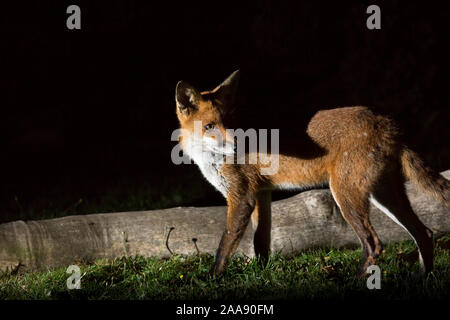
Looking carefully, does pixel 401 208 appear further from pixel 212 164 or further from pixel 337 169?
pixel 212 164

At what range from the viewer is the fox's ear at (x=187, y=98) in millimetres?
3840

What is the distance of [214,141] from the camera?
3.79 m

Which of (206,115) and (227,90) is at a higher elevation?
(227,90)

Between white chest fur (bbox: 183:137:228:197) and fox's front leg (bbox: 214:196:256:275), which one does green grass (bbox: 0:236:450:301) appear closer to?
fox's front leg (bbox: 214:196:256:275)

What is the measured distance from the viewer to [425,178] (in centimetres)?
367

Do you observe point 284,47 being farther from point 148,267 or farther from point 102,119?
point 148,267

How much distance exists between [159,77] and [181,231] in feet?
21.0

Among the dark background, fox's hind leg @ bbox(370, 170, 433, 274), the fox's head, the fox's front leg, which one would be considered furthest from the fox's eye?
the dark background

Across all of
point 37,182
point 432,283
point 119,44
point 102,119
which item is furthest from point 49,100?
point 432,283

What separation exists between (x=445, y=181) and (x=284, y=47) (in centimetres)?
545

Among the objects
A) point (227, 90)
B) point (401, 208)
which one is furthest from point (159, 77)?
point (401, 208)

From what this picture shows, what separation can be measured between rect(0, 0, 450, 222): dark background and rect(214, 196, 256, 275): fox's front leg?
228 cm

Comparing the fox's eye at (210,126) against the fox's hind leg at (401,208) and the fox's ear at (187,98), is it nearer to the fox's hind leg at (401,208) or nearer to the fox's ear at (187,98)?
the fox's ear at (187,98)

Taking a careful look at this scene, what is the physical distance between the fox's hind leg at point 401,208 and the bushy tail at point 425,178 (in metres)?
0.10
